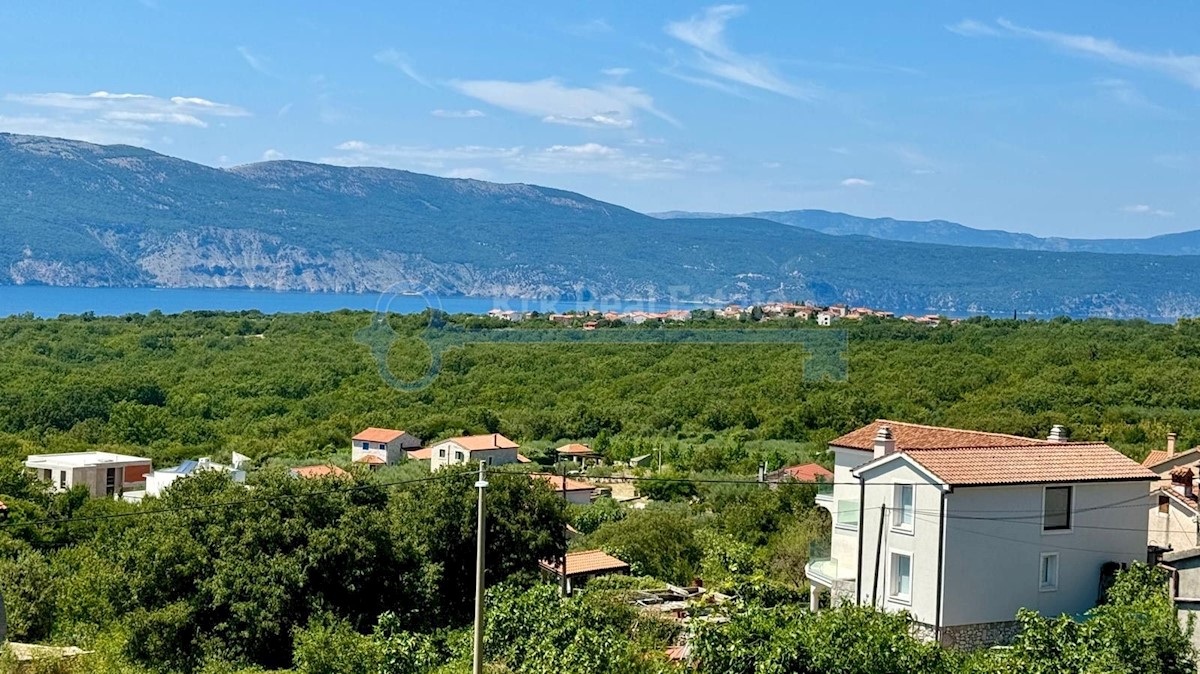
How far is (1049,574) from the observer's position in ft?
50.2

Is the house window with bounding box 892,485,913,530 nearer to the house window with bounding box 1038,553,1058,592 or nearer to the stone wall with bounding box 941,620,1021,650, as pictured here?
the stone wall with bounding box 941,620,1021,650

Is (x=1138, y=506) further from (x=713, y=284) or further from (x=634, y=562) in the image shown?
(x=713, y=284)

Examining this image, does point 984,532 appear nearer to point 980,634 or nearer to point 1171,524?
point 980,634

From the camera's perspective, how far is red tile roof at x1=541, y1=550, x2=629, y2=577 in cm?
2102

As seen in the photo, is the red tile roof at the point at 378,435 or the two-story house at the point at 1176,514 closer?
the two-story house at the point at 1176,514

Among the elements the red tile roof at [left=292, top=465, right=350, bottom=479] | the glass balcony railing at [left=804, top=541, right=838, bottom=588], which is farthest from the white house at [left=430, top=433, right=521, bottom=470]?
the glass balcony railing at [left=804, top=541, right=838, bottom=588]

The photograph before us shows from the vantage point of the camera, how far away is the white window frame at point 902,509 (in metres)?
15.0

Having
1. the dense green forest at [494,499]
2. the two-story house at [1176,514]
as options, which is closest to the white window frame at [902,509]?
the dense green forest at [494,499]

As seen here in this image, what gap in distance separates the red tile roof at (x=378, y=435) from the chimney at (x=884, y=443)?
26.9 meters

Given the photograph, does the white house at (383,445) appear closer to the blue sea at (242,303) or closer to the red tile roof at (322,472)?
the blue sea at (242,303)

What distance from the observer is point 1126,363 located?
50969 mm

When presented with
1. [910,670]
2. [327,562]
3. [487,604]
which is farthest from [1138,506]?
[327,562]

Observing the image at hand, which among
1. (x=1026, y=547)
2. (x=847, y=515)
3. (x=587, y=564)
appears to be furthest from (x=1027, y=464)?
(x=587, y=564)

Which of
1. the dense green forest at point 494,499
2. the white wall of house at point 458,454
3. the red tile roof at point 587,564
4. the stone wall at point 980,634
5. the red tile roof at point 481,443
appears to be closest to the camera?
the dense green forest at point 494,499
